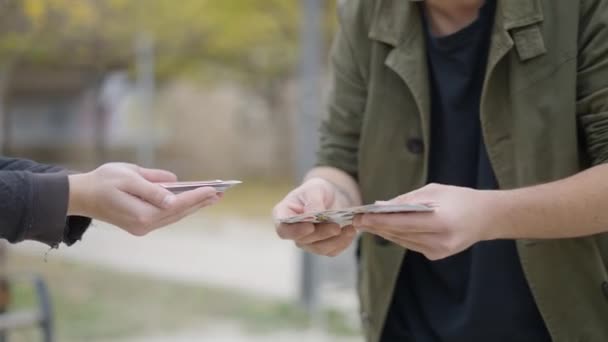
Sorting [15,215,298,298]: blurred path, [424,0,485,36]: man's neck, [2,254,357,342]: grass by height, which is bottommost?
[15,215,298,298]: blurred path

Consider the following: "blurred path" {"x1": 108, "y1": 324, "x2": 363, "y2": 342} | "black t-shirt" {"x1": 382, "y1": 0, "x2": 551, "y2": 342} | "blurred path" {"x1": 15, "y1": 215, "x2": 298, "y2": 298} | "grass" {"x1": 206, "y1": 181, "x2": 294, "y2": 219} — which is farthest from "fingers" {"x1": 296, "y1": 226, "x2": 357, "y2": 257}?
"grass" {"x1": 206, "y1": 181, "x2": 294, "y2": 219}

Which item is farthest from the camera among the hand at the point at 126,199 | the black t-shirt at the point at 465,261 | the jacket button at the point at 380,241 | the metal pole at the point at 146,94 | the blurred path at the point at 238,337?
the metal pole at the point at 146,94

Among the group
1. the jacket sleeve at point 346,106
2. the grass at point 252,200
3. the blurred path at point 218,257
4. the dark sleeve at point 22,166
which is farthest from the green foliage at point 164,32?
the dark sleeve at point 22,166

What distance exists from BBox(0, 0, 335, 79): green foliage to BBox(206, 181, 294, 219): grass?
2.36m

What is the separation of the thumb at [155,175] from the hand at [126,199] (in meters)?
0.02

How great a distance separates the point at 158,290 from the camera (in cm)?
743

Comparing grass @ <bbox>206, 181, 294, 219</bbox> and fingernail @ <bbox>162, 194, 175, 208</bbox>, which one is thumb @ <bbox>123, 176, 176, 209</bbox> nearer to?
fingernail @ <bbox>162, 194, 175, 208</bbox>

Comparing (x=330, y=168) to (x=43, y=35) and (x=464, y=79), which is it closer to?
(x=464, y=79)

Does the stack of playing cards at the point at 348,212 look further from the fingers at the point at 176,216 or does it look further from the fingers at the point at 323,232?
the fingers at the point at 176,216

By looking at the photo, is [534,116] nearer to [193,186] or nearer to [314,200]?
[314,200]

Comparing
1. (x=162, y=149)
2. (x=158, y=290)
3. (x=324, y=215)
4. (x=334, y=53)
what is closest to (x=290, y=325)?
(x=158, y=290)

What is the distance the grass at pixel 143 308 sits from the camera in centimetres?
613

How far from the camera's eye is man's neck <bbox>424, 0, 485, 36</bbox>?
5.54 feet

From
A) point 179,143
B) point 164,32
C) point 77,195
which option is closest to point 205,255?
point 164,32
